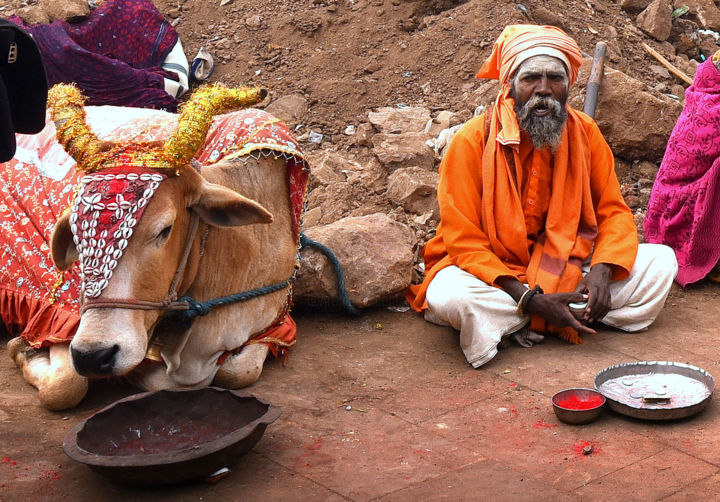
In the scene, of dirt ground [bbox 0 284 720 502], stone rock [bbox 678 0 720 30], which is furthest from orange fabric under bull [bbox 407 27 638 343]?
stone rock [bbox 678 0 720 30]

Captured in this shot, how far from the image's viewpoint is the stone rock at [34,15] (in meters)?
9.34

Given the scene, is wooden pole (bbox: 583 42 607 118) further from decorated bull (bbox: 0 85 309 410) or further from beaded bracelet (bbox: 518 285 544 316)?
decorated bull (bbox: 0 85 309 410)

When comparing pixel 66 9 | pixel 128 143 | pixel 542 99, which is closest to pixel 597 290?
pixel 542 99

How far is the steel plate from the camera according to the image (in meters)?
4.36

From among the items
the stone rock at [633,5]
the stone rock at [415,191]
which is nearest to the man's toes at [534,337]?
the stone rock at [415,191]

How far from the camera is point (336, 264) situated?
5910 millimetres

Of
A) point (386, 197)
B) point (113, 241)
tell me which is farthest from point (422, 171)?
Answer: point (113, 241)

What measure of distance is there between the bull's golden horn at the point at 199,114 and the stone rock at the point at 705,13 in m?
6.28

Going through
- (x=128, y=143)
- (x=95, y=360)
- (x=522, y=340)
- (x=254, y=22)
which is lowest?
(x=522, y=340)

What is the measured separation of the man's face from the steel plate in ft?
4.72

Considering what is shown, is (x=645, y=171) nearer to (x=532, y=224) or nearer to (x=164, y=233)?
(x=532, y=224)

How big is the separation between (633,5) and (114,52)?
198 inches

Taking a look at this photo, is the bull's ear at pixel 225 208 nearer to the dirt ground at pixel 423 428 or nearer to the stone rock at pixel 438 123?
the dirt ground at pixel 423 428

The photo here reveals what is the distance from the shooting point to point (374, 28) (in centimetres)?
909
